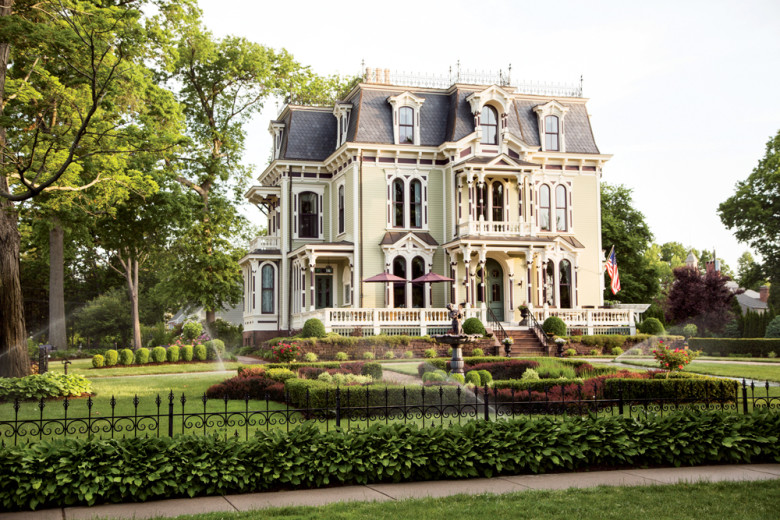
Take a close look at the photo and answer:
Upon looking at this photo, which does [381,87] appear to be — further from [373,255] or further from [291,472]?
[291,472]

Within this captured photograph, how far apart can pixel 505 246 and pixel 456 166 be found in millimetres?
4351

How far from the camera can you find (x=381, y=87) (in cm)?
3681

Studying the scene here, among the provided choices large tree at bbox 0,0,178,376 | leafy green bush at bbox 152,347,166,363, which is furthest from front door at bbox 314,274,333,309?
large tree at bbox 0,0,178,376

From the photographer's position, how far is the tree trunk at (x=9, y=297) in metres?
18.8

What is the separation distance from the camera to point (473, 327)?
30219mm

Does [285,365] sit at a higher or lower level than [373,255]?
lower

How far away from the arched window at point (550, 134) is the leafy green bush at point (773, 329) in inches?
630

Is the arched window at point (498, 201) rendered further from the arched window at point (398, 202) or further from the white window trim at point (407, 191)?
the arched window at point (398, 202)

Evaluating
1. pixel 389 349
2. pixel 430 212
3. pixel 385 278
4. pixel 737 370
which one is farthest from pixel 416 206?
pixel 737 370

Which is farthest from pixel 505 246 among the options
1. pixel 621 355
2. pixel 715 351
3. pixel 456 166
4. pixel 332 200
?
pixel 715 351

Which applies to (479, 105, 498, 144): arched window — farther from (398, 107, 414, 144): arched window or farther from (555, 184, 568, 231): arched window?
(555, 184, 568, 231): arched window

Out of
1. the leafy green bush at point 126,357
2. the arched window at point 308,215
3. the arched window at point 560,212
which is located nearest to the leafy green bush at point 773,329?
the arched window at point 560,212

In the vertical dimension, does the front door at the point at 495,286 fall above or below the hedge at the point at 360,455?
above

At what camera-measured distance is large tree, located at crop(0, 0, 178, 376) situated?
1778cm
